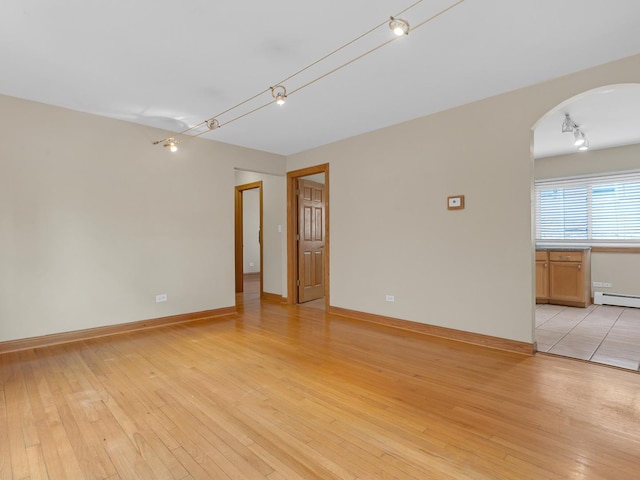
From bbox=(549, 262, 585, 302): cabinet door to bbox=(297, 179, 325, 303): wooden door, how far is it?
3.96 meters

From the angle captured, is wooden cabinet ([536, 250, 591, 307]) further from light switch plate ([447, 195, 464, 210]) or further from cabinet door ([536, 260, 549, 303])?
light switch plate ([447, 195, 464, 210])

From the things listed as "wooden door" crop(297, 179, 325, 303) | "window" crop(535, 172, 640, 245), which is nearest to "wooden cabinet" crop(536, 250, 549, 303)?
"window" crop(535, 172, 640, 245)

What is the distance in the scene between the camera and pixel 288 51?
8.39ft

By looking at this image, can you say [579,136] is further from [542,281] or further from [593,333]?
[593,333]

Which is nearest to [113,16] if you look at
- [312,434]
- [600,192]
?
[312,434]

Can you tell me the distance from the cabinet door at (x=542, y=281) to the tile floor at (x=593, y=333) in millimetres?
238

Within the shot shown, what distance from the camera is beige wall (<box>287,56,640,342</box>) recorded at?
321 cm

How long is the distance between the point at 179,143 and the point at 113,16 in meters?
2.43

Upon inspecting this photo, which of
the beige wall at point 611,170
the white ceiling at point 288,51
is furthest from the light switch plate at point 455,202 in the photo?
the beige wall at point 611,170

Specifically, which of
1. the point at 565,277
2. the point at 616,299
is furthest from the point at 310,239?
the point at 616,299

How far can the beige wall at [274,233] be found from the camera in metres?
5.86

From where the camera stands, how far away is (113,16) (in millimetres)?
2143

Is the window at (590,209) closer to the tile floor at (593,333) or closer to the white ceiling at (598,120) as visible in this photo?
the white ceiling at (598,120)

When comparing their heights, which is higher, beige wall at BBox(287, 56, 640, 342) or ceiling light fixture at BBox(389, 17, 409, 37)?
ceiling light fixture at BBox(389, 17, 409, 37)
